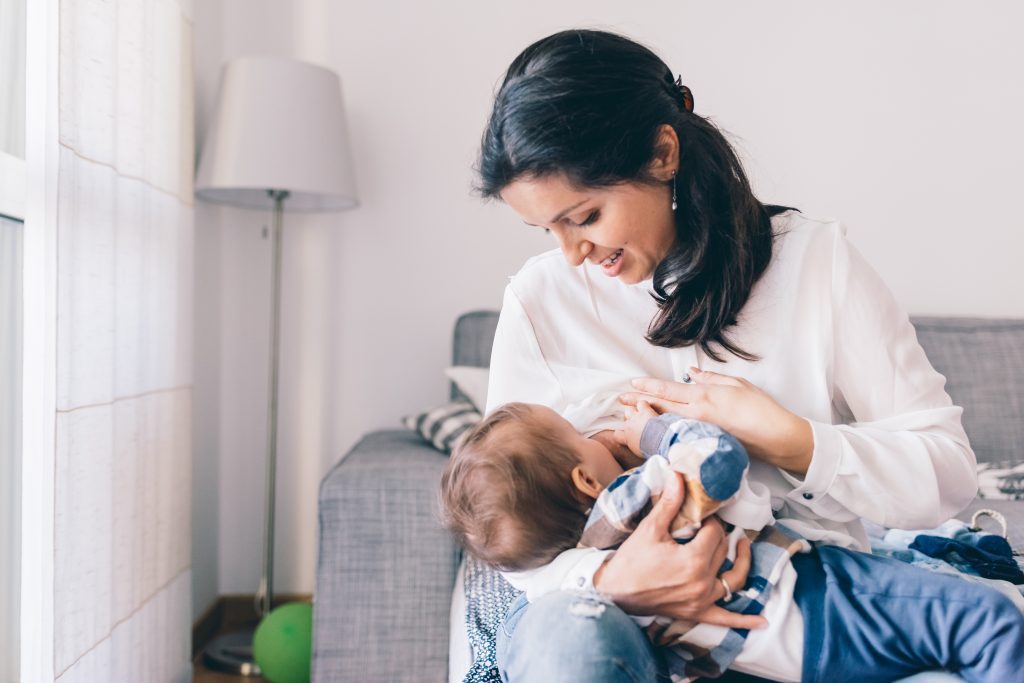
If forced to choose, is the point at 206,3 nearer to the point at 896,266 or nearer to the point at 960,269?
the point at 896,266

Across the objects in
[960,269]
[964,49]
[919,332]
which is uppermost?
[964,49]

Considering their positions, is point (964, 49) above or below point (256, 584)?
above

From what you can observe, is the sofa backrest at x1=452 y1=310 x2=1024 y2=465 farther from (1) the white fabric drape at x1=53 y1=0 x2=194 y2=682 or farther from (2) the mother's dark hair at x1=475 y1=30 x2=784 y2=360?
(2) the mother's dark hair at x1=475 y1=30 x2=784 y2=360

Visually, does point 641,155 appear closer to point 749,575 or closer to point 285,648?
point 749,575

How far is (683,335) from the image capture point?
4.14 ft

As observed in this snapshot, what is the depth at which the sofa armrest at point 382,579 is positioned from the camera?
1.88 metres

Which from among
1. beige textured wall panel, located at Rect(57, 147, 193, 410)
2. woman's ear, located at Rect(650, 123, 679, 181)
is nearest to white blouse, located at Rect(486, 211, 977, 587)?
woman's ear, located at Rect(650, 123, 679, 181)

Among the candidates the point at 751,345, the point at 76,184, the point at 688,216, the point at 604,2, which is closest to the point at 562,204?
the point at 688,216

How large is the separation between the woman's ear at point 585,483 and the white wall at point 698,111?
5.27 feet

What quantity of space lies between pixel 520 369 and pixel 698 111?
62.3 inches

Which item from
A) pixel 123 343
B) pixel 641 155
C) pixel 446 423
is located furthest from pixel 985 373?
pixel 123 343

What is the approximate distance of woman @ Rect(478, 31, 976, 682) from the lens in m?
0.99

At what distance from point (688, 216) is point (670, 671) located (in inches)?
24.2

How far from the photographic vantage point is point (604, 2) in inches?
104
